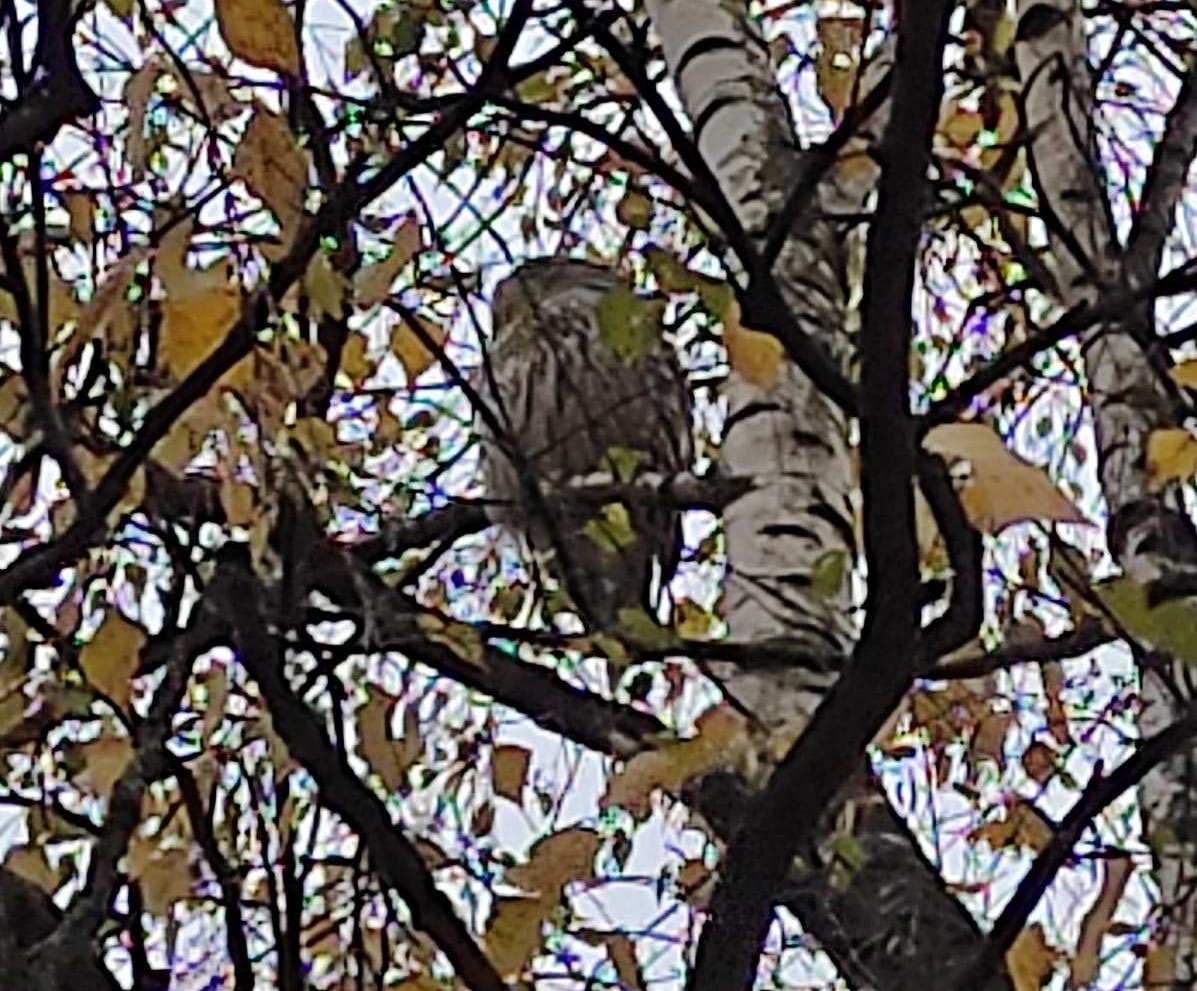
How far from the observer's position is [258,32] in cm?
184

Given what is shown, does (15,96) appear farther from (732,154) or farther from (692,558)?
(692,558)

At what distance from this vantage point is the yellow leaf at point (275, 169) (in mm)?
1971

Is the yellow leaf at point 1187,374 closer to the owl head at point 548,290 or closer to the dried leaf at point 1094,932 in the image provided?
the dried leaf at point 1094,932

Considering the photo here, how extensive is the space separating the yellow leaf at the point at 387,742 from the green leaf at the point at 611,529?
26 cm

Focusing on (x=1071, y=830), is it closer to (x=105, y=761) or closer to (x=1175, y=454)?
(x=1175, y=454)

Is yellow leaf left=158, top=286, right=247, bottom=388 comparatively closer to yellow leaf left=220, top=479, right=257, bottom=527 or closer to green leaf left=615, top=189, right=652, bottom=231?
yellow leaf left=220, top=479, right=257, bottom=527

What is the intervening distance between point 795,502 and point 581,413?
3.84ft

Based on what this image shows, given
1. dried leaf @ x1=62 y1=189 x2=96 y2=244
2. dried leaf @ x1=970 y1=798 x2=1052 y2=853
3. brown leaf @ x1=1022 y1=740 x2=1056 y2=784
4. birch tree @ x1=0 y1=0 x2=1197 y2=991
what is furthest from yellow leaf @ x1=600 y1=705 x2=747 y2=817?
brown leaf @ x1=1022 y1=740 x2=1056 y2=784

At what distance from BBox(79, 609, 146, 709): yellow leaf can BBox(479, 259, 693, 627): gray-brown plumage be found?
0.46 meters

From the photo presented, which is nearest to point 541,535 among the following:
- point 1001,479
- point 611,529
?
point 611,529

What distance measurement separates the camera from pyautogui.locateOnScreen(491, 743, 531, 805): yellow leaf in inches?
98.9

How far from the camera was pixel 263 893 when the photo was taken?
272 cm

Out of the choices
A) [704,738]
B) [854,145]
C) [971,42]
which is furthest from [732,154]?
[704,738]

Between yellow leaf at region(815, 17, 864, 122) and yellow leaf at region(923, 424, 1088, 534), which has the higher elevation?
yellow leaf at region(815, 17, 864, 122)
